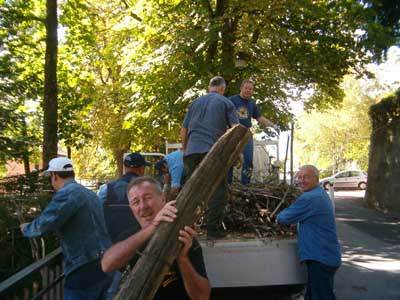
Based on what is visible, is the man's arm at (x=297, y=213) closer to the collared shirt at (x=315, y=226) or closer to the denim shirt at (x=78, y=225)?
the collared shirt at (x=315, y=226)

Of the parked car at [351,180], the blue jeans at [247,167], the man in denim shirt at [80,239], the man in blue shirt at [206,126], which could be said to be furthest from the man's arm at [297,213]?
the parked car at [351,180]

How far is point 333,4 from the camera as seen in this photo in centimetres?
1390

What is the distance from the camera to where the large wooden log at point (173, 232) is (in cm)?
196

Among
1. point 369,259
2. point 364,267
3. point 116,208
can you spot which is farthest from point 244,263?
point 369,259

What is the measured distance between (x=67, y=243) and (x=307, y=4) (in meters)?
11.7

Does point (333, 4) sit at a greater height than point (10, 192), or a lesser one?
greater

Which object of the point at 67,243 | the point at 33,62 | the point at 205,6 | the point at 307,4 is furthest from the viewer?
the point at 205,6

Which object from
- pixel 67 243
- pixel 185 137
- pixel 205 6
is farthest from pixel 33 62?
pixel 67 243

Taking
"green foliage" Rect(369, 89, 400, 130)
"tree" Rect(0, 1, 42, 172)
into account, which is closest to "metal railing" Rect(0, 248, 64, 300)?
"tree" Rect(0, 1, 42, 172)

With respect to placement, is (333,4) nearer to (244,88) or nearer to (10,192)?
(244,88)

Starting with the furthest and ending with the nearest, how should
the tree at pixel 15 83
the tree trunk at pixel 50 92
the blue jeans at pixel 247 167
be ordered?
1. the tree at pixel 15 83
2. the tree trunk at pixel 50 92
3. the blue jeans at pixel 247 167

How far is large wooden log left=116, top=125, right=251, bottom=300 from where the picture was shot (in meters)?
1.96

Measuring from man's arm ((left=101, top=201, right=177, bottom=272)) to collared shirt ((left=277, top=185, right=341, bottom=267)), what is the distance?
270 centimetres

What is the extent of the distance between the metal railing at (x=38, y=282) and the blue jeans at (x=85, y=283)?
0.56 feet
